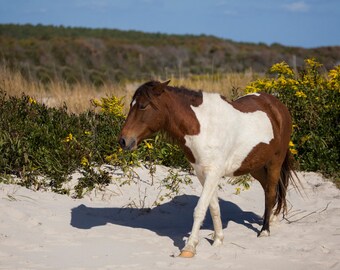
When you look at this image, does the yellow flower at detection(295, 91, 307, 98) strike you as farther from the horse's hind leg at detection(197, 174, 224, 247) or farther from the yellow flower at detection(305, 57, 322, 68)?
the horse's hind leg at detection(197, 174, 224, 247)

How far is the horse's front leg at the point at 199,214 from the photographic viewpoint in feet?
17.9

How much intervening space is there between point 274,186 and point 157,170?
2200 millimetres

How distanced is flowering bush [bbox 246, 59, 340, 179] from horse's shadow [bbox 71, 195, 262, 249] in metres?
2.09

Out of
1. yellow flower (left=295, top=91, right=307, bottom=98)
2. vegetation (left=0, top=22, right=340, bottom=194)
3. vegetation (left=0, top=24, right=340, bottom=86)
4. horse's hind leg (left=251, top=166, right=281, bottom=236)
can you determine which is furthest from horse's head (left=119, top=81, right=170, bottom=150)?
vegetation (left=0, top=24, right=340, bottom=86)

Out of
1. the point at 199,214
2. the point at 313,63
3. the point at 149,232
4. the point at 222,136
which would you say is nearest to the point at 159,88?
the point at 222,136

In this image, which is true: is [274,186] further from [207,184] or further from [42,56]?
[42,56]

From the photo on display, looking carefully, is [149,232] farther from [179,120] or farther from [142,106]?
[142,106]

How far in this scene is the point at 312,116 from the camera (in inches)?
379

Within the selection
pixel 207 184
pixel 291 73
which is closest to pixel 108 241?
pixel 207 184

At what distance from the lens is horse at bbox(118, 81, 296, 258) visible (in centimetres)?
548

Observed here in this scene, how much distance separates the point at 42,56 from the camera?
3200cm

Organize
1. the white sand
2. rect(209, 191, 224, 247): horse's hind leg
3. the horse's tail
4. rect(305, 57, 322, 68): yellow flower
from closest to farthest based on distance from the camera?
1. the white sand
2. rect(209, 191, 224, 247): horse's hind leg
3. the horse's tail
4. rect(305, 57, 322, 68): yellow flower

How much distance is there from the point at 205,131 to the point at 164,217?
2.00 metres

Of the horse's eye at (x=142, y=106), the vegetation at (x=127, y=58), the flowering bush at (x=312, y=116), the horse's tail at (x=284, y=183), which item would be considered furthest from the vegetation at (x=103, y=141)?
the vegetation at (x=127, y=58)
